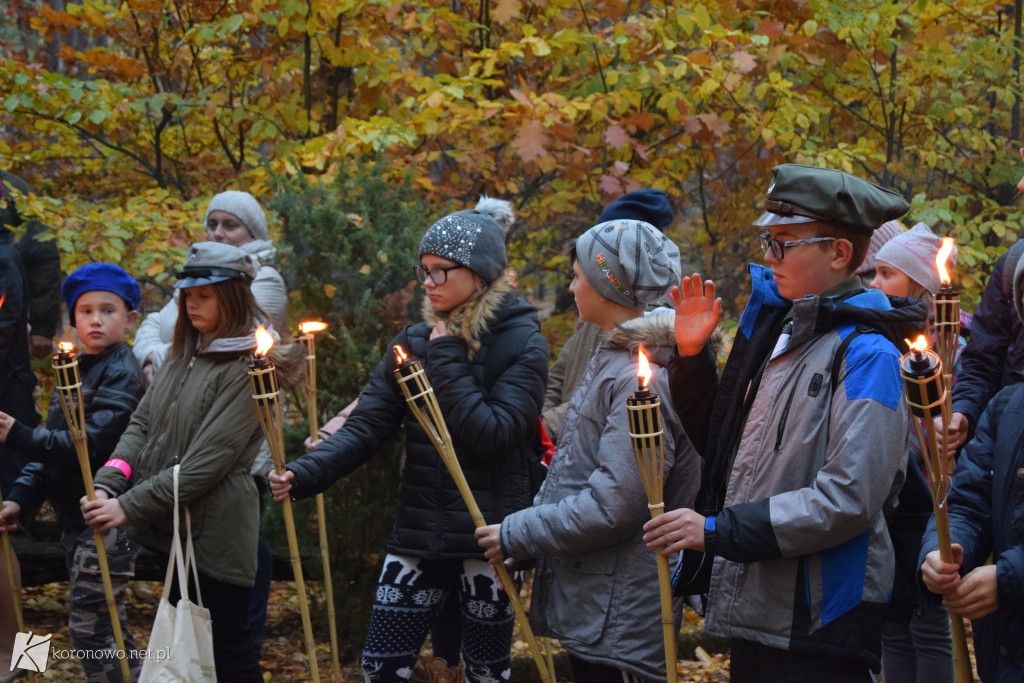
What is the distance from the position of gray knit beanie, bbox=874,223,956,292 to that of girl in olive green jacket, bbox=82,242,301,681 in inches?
94.8

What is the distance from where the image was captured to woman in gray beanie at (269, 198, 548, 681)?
11.0ft

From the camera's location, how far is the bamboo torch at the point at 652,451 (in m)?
2.21

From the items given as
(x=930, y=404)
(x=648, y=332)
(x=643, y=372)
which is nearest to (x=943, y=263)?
(x=930, y=404)

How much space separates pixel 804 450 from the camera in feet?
7.54

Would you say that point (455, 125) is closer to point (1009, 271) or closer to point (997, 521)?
point (1009, 271)

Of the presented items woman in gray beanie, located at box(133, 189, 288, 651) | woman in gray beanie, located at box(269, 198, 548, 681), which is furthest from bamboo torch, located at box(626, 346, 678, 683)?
woman in gray beanie, located at box(133, 189, 288, 651)

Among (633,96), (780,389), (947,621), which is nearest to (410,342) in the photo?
(780,389)

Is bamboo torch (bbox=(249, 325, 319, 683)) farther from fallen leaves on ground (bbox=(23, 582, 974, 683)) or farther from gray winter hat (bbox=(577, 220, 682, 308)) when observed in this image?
fallen leaves on ground (bbox=(23, 582, 974, 683))

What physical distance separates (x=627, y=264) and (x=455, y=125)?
2793 millimetres

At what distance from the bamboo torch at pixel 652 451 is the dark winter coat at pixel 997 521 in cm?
59

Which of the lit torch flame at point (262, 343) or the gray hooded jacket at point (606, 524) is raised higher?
the lit torch flame at point (262, 343)

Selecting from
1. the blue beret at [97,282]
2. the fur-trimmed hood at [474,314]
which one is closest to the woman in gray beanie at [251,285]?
the blue beret at [97,282]

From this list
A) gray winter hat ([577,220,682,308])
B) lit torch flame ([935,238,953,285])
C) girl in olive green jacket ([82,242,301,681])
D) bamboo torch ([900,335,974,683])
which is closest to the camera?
bamboo torch ([900,335,974,683])

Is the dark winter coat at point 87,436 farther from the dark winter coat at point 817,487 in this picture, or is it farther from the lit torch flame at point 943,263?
the lit torch flame at point 943,263
